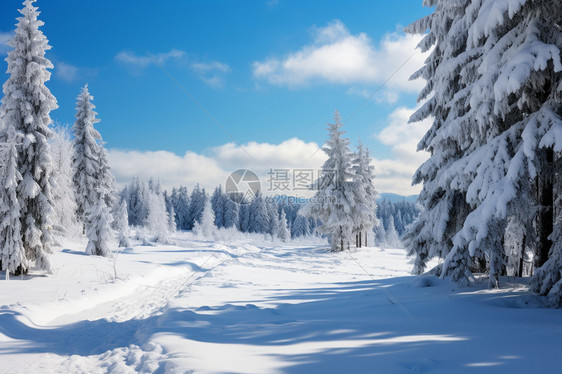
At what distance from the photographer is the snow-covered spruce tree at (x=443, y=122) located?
8023mm

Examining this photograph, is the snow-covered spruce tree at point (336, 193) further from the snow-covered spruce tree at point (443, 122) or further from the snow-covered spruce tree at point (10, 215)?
the snow-covered spruce tree at point (10, 215)

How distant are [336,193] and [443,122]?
20636 mm

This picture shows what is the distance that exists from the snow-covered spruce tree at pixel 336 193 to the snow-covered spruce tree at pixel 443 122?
17.3 meters

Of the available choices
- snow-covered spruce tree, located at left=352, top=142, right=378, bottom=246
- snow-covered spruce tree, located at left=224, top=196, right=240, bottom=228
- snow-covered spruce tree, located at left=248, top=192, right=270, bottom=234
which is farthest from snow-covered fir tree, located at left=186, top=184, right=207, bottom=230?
snow-covered spruce tree, located at left=352, top=142, right=378, bottom=246

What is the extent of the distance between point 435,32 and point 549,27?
4863 mm

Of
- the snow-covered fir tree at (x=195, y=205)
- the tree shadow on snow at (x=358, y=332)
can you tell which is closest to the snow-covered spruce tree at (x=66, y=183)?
the tree shadow on snow at (x=358, y=332)

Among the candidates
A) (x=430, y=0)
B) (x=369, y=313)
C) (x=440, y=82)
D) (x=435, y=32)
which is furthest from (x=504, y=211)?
(x=430, y=0)

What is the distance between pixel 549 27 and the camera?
588cm

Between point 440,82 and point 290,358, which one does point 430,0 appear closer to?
point 440,82

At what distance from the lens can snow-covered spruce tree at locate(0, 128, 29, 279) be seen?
43.5 feet

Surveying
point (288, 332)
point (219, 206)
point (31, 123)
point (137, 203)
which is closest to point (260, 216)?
point (219, 206)

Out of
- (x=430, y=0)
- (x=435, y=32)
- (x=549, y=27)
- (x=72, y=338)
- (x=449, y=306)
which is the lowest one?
(x=72, y=338)

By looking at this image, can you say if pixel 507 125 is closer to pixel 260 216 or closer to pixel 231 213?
pixel 260 216

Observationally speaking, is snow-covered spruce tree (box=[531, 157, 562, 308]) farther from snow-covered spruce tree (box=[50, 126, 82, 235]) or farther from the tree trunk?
snow-covered spruce tree (box=[50, 126, 82, 235])
